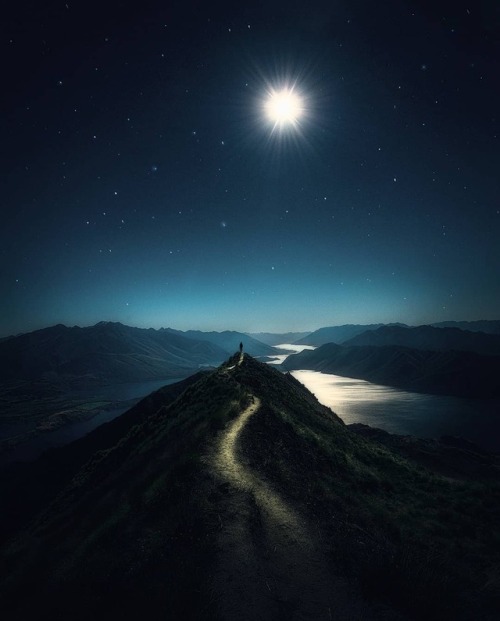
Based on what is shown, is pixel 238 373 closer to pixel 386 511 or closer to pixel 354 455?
pixel 354 455

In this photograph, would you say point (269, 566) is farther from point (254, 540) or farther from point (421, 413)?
point (421, 413)

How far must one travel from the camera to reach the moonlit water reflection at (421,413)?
4035 inches

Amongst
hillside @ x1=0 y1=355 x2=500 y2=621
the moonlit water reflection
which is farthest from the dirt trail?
the moonlit water reflection

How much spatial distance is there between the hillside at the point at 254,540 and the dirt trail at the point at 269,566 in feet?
0.15

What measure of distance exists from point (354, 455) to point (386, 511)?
10247 mm

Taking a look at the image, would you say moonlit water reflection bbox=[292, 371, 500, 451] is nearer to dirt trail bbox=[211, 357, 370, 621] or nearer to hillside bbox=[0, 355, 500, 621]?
hillside bbox=[0, 355, 500, 621]

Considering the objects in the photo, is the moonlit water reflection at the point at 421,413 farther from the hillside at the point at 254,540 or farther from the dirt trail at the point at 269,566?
the dirt trail at the point at 269,566

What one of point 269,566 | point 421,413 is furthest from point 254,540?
point 421,413

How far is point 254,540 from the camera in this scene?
1166 centimetres

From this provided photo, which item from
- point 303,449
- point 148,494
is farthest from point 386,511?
point 148,494

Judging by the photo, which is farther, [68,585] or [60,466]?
[60,466]

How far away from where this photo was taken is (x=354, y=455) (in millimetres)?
27734

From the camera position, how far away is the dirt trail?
9.15m

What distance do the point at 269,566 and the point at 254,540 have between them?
1.19m
